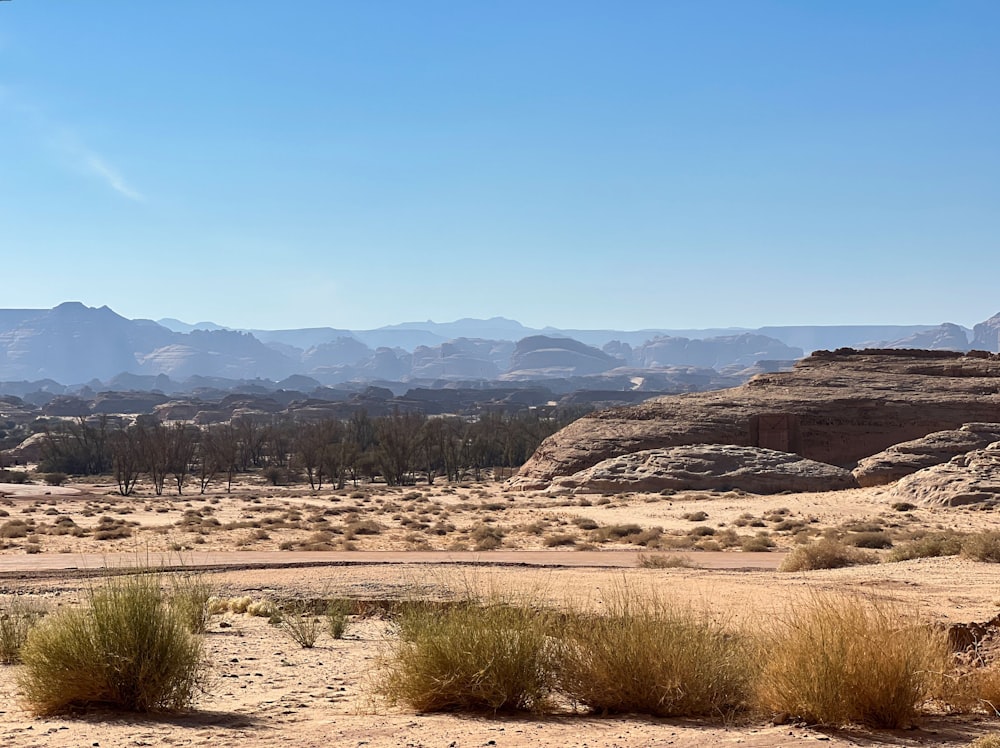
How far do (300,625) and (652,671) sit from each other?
22.2 feet

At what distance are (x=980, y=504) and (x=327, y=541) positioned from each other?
23198 mm

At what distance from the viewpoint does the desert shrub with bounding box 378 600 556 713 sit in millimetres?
9172

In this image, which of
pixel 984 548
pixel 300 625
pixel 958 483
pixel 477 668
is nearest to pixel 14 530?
pixel 300 625

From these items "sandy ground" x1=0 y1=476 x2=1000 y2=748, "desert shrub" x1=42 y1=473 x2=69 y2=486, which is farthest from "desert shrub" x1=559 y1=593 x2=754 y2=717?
"desert shrub" x1=42 y1=473 x2=69 y2=486

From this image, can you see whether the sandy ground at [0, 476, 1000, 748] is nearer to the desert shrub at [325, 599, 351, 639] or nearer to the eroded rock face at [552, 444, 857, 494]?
the desert shrub at [325, 599, 351, 639]

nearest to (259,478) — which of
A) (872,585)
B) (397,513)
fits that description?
(397,513)

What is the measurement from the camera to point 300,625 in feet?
47.0

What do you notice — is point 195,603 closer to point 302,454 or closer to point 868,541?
point 868,541

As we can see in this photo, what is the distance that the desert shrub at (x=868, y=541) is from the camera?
93.4 feet

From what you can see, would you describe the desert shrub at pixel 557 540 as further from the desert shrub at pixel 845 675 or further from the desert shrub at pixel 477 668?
the desert shrub at pixel 845 675

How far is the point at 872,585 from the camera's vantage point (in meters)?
17.2

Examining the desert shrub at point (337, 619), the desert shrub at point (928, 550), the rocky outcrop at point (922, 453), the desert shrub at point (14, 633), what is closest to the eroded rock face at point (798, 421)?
the rocky outcrop at point (922, 453)

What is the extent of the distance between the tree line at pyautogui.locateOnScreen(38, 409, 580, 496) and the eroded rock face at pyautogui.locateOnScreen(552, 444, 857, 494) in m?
18.5

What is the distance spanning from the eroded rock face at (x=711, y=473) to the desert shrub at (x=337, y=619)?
33.8m
